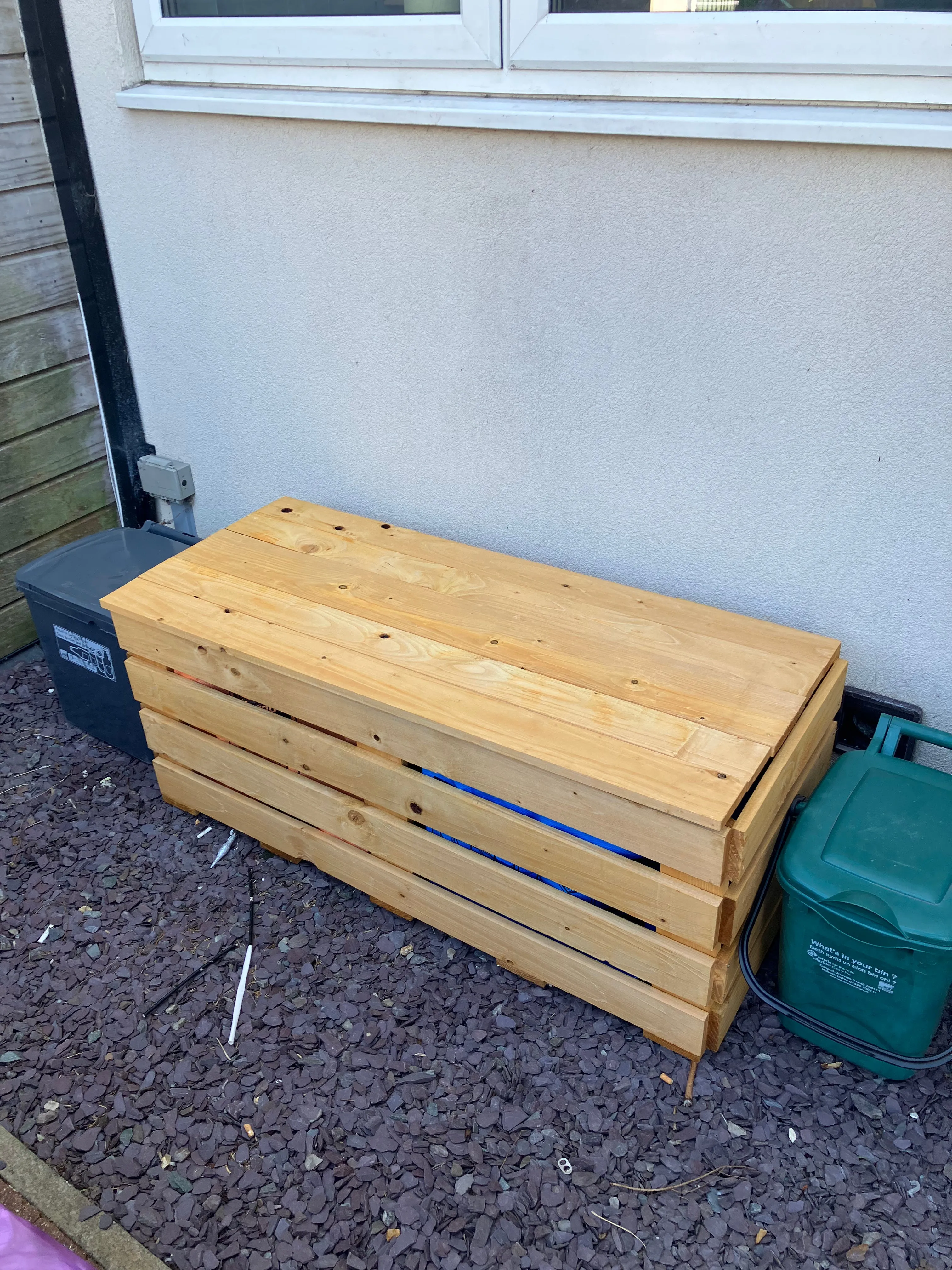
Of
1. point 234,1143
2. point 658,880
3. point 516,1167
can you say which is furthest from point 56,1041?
point 658,880

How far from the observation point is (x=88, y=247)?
3.33 metres

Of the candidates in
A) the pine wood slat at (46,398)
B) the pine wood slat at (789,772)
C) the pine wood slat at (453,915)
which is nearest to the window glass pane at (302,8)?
the pine wood slat at (46,398)

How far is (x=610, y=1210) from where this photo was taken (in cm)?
189

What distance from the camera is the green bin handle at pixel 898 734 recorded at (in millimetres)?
2158

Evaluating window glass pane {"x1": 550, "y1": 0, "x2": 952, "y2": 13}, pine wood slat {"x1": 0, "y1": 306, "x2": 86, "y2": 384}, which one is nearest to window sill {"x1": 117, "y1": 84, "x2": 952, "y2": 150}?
window glass pane {"x1": 550, "y1": 0, "x2": 952, "y2": 13}

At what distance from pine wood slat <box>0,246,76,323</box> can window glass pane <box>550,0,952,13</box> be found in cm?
195

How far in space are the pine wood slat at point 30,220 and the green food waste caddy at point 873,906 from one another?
9.74 ft

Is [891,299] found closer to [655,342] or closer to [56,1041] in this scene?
[655,342]

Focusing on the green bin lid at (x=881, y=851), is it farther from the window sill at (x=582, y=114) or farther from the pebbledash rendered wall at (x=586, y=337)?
the window sill at (x=582, y=114)

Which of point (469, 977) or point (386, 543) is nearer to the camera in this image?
→ point (469, 977)

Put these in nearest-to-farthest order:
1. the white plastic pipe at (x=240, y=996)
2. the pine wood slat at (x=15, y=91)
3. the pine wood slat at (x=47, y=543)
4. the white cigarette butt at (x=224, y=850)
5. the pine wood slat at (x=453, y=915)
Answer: the pine wood slat at (x=453, y=915) → the white plastic pipe at (x=240, y=996) → the white cigarette butt at (x=224, y=850) → the pine wood slat at (x=15, y=91) → the pine wood slat at (x=47, y=543)

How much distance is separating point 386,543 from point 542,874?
3.73ft

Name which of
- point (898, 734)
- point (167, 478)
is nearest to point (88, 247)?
point (167, 478)

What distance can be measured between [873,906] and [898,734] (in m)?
0.48
